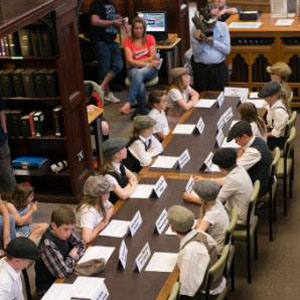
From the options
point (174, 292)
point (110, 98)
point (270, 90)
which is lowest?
point (110, 98)

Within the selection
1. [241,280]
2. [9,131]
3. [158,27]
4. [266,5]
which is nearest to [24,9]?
[9,131]

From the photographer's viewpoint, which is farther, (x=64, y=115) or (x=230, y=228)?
(x=64, y=115)

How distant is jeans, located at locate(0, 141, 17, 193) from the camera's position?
281 inches

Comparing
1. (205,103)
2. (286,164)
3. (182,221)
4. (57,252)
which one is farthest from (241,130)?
(57,252)

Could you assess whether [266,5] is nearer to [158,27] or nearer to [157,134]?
[158,27]

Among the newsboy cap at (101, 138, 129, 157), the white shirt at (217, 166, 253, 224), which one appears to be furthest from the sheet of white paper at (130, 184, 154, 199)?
the white shirt at (217, 166, 253, 224)

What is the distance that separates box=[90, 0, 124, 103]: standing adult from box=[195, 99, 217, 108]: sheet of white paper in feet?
8.64

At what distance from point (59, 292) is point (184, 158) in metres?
2.37

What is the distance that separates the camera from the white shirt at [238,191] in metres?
5.92

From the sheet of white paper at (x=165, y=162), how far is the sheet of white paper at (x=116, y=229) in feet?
3.88

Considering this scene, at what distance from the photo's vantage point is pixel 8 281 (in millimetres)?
4645

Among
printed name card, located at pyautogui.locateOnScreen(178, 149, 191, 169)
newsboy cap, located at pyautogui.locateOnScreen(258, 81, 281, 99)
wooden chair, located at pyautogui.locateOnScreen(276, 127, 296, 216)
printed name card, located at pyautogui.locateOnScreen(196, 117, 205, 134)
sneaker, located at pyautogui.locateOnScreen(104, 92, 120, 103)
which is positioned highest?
newsboy cap, located at pyautogui.locateOnScreen(258, 81, 281, 99)

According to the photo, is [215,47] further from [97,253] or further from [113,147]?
[97,253]

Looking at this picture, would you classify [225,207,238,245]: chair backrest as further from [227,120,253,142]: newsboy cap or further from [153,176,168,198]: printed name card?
[227,120,253,142]: newsboy cap
